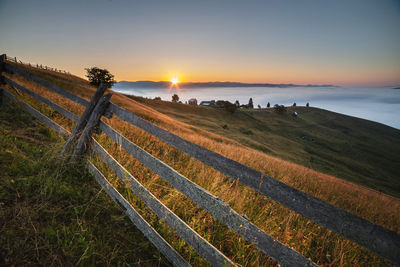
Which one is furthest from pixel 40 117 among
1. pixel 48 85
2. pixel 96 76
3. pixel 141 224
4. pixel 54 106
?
pixel 96 76

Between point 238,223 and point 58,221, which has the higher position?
point 238,223

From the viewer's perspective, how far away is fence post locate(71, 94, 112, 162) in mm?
3273

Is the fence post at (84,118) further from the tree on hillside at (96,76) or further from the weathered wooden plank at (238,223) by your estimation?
the tree on hillside at (96,76)

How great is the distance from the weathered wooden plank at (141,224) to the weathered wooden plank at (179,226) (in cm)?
18

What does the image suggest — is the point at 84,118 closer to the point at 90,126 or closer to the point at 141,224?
the point at 90,126

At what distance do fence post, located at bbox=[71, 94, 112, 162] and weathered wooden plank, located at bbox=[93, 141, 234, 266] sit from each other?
2.92ft

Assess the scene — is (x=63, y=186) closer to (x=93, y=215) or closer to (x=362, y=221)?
(x=93, y=215)

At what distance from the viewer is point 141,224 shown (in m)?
2.31

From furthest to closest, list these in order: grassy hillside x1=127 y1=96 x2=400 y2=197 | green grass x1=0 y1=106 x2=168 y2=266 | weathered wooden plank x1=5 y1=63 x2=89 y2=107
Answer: grassy hillside x1=127 y1=96 x2=400 y2=197 → weathered wooden plank x1=5 y1=63 x2=89 y2=107 → green grass x1=0 y1=106 x2=168 y2=266

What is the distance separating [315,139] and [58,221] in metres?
82.5

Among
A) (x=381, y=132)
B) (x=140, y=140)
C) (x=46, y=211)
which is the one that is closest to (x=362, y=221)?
(x=46, y=211)

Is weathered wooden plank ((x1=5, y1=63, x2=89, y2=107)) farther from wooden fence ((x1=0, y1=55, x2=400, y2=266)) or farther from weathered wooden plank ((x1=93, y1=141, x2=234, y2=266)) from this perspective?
weathered wooden plank ((x1=93, y1=141, x2=234, y2=266))

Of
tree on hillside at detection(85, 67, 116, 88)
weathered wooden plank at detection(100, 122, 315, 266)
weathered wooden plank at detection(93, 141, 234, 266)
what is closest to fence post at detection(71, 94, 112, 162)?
weathered wooden plank at detection(93, 141, 234, 266)

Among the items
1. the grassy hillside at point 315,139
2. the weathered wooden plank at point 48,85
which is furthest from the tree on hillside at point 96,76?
the weathered wooden plank at point 48,85
